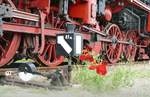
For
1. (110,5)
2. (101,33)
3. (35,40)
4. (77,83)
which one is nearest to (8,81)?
(77,83)

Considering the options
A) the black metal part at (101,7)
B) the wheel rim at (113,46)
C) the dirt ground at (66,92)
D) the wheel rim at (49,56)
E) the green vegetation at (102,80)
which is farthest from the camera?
the wheel rim at (113,46)

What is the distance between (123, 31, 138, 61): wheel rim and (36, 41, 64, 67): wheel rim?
392cm

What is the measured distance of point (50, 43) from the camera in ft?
28.9

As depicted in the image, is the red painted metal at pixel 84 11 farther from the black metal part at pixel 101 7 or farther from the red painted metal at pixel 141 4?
the red painted metal at pixel 141 4

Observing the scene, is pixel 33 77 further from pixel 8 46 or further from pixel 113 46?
pixel 113 46

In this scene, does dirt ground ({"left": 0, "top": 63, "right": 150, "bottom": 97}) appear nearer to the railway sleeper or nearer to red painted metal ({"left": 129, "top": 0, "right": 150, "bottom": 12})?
the railway sleeper

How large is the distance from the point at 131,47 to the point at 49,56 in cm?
479

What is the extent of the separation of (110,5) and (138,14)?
2.05 metres

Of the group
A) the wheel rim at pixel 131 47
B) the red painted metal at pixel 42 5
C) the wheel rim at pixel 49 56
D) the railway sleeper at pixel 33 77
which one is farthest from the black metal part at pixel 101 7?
the railway sleeper at pixel 33 77

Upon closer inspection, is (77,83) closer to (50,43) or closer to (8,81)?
(8,81)

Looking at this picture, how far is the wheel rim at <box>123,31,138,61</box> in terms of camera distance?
12841mm

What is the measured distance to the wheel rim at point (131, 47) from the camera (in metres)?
12.8

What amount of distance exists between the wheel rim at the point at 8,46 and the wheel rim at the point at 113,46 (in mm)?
4155

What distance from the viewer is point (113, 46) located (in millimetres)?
11828
